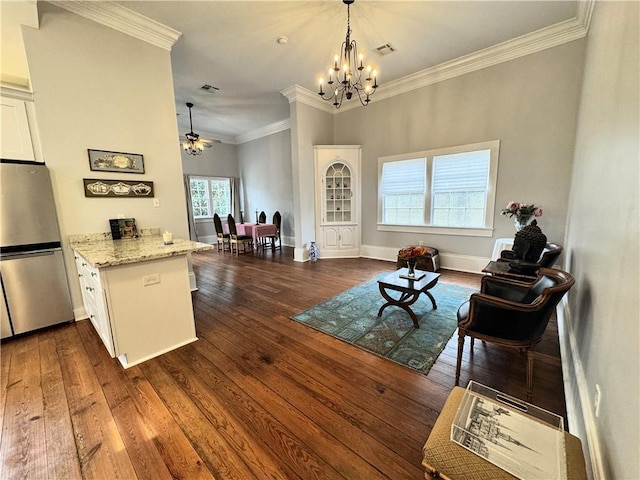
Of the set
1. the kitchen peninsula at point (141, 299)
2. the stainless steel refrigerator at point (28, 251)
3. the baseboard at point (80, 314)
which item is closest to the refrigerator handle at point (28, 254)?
the stainless steel refrigerator at point (28, 251)

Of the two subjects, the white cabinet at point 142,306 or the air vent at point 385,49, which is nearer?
the white cabinet at point 142,306

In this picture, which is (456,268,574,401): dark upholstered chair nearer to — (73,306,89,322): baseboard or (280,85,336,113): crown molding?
(73,306,89,322): baseboard

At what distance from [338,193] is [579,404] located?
16.1 ft

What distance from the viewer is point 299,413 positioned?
1645mm

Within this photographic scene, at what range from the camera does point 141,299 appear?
216 centimetres

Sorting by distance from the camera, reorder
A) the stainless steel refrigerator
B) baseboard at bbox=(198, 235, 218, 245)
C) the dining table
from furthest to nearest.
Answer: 1. baseboard at bbox=(198, 235, 218, 245)
2. the dining table
3. the stainless steel refrigerator

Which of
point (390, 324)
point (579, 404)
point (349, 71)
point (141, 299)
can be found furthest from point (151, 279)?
point (349, 71)

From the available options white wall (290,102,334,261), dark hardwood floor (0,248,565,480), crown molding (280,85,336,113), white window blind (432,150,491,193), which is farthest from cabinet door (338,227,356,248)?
dark hardwood floor (0,248,565,480)

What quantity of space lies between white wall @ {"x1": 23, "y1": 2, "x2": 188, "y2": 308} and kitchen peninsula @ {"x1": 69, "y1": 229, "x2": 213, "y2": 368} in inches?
38.4

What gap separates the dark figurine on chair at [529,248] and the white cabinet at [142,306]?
10.3ft

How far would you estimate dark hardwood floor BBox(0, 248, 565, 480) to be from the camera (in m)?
1.35

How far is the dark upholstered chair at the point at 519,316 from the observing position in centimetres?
159

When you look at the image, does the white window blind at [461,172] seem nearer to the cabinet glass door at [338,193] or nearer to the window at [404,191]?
the window at [404,191]

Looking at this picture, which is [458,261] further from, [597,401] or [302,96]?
[302,96]
